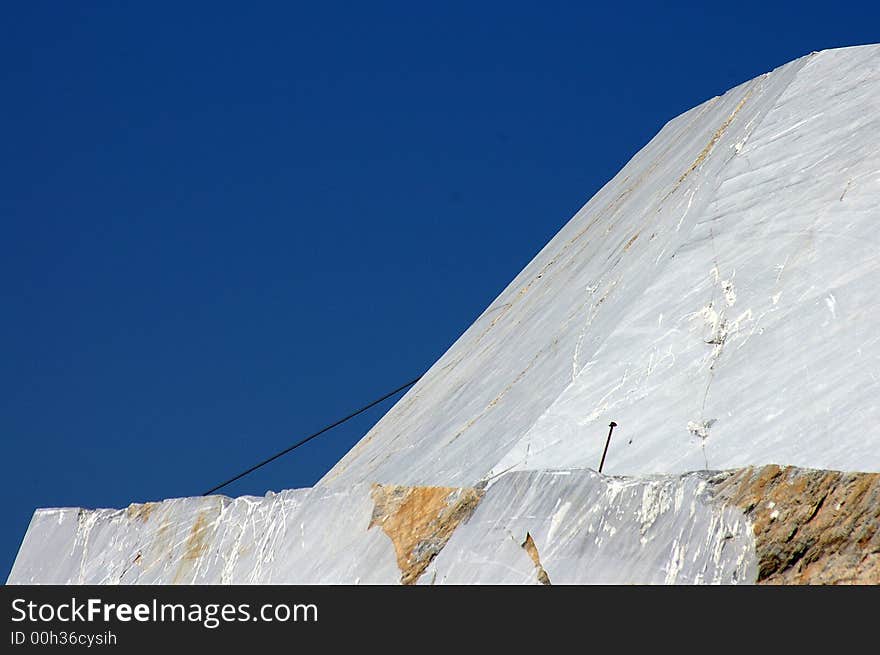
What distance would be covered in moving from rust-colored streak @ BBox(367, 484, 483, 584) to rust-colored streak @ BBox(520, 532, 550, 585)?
39 centimetres

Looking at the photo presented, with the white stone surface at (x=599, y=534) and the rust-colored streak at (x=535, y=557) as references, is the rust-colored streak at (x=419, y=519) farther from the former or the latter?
the rust-colored streak at (x=535, y=557)

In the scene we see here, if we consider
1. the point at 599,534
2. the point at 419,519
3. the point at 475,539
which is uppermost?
the point at 419,519

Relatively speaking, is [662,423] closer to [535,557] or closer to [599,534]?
[599,534]

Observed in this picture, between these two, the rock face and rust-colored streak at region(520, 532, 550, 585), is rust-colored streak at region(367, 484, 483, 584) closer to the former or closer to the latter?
the rock face

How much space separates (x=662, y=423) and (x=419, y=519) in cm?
97

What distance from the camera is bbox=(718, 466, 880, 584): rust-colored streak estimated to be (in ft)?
13.1

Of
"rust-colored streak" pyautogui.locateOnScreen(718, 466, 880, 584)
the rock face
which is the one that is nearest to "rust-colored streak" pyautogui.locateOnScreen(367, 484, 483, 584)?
the rock face

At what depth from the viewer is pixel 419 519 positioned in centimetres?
515

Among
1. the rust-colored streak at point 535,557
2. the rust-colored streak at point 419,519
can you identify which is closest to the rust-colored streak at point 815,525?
the rust-colored streak at point 535,557

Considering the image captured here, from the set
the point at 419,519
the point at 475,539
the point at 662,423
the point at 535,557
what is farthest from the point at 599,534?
the point at 419,519

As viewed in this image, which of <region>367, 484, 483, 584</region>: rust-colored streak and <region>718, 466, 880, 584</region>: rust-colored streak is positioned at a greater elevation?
<region>367, 484, 483, 584</region>: rust-colored streak

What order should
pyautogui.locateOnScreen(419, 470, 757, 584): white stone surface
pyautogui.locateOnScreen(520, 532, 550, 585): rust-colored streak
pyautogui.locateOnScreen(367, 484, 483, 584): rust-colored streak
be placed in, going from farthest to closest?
pyautogui.locateOnScreen(367, 484, 483, 584): rust-colored streak < pyautogui.locateOnScreen(520, 532, 550, 585): rust-colored streak < pyautogui.locateOnScreen(419, 470, 757, 584): white stone surface

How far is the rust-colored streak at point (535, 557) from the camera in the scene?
14.5 feet

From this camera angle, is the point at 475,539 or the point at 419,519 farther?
the point at 419,519
